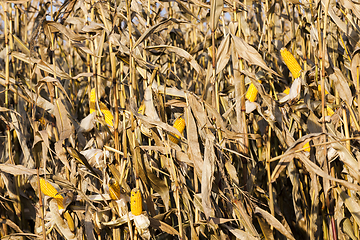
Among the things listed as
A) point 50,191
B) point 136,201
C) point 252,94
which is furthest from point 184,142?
point 50,191

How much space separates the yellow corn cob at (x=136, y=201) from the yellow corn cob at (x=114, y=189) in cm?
10

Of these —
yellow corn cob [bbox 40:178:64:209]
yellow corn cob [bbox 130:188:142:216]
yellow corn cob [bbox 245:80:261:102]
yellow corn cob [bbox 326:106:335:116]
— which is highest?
yellow corn cob [bbox 245:80:261:102]

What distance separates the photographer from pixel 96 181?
2.20 metres

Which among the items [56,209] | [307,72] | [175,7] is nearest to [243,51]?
[307,72]

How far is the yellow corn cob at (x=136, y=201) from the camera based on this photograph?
5.24 ft

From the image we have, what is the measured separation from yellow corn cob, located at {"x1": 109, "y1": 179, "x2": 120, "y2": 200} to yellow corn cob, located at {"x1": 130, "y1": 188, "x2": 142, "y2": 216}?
10 centimetres

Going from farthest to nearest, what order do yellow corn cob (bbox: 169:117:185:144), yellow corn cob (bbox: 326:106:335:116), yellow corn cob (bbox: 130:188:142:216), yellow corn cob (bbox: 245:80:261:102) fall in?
yellow corn cob (bbox: 326:106:335:116) → yellow corn cob (bbox: 245:80:261:102) → yellow corn cob (bbox: 169:117:185:144) → yellow corn cob (bbox: 130:188:142:216)

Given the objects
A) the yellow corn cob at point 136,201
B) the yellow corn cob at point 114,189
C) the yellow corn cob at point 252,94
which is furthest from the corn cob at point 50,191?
the yellow corn cob at point 252,94

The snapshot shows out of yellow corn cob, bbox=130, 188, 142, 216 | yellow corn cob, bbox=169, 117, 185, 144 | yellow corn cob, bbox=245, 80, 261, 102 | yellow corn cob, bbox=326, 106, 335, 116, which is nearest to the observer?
yellow corn cob, bbox=130, 188, 142, 216

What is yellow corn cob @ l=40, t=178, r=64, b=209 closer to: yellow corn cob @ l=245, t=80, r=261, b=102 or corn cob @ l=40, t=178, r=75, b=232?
corn cob @ l=40, t=178, r=75, b=232

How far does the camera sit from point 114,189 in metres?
1.66

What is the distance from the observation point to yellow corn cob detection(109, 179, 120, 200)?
164 centimetres

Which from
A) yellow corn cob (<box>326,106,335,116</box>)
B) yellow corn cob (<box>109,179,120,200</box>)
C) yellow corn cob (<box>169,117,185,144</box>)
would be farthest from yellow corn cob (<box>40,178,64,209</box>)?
yellow corn cob (<box>326,106,335,116</box>)

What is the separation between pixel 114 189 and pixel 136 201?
0.14 meters
